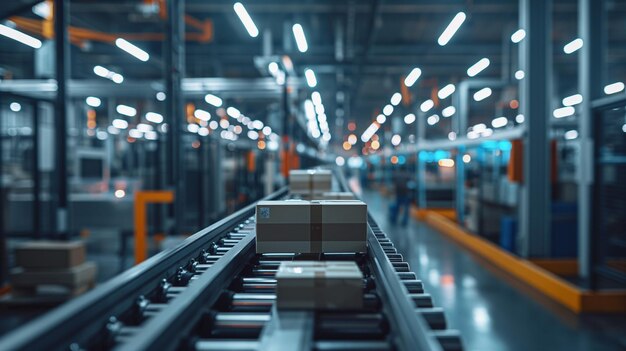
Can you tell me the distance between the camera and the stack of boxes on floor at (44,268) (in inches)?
236

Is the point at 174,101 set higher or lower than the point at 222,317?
higher

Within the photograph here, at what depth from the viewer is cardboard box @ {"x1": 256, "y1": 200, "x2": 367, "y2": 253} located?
2.56 metres

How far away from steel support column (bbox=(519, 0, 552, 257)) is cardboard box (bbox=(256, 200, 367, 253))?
600 centimetres

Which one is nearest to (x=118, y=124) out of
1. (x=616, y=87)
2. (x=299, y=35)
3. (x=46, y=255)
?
(x=46, y=255)

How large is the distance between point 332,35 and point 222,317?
1373 cm

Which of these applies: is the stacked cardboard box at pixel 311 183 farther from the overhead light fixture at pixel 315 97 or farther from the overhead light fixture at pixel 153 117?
the overhead light fixture at pixel 153 117

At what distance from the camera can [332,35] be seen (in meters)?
14.6

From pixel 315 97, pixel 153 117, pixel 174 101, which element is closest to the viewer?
pixel 174 101

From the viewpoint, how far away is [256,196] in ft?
47.4

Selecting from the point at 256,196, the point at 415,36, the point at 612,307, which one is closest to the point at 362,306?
the point at 612,307

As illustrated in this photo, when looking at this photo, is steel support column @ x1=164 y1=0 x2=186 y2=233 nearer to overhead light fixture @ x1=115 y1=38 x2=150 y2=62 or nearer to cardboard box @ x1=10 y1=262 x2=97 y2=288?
overhead light fixture @ x1=115 y1=38 x2=150 y2=62

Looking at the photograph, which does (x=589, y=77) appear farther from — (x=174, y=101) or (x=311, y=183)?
(x=174, y=101)

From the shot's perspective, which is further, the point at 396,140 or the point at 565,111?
the point at 396,140

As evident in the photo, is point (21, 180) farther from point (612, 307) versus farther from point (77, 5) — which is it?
point (612, 307)
